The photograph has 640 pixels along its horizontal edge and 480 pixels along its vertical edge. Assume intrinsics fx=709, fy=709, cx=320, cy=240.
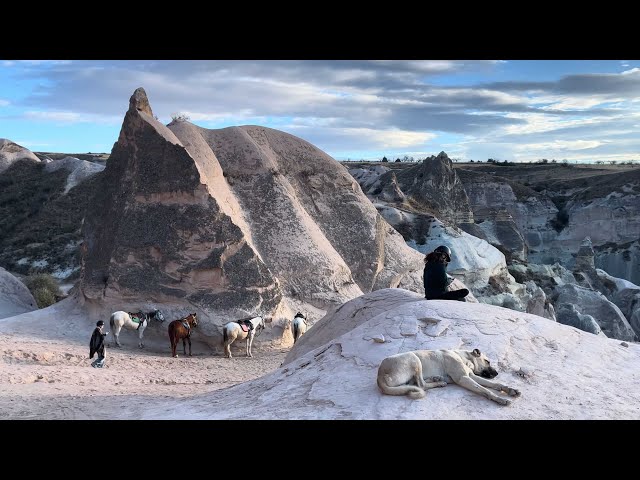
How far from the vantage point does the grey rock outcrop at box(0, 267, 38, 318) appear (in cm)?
1457

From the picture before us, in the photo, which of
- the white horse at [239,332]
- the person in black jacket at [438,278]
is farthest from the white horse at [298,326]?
the person in black jacket at [438,278]

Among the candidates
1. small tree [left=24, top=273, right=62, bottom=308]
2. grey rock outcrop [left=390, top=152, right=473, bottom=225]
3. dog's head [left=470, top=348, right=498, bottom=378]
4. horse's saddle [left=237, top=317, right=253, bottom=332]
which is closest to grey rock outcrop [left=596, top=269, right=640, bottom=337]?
grey rock outcrop [left=390, top=152, right=473, bottom=225]

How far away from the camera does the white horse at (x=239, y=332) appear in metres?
12.3

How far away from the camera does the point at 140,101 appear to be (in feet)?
46.3

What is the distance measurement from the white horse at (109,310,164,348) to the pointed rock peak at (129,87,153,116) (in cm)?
412

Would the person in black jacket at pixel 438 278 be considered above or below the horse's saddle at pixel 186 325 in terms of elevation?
above

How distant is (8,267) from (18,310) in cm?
1095

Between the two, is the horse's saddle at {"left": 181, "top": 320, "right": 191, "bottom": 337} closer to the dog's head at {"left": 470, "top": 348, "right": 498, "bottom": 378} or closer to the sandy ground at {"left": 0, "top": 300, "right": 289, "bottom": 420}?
the sandy ground at {"left": 0, "top": 300, "right": 289, "bottom": 420}

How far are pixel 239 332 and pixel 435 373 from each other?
7.21 m

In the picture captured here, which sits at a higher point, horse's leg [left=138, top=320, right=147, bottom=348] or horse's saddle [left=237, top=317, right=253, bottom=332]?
horse's saddle [left=237, top=317, right=253, bottom=332]

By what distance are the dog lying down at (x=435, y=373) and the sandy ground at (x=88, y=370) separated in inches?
107

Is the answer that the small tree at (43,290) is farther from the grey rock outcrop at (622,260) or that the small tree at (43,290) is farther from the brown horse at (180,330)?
the grey rock outcrop at (622,260)
